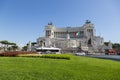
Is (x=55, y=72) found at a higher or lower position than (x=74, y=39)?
lower

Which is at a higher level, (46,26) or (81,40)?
(46,26)

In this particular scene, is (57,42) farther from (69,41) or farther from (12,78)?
(12,78)

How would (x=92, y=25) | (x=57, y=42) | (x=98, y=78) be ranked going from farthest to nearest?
(x=92, y=25) → (x=57, y=42) → (x=98, y=78)

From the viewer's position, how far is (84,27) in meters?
130

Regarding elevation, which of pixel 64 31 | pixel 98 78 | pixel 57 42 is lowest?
pixel 98 78

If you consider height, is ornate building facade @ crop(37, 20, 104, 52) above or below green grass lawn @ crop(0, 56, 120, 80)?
above

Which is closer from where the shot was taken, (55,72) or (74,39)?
(55,72)

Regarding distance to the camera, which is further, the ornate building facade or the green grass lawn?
the ornate building facade

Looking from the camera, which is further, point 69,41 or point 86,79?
point 69,41

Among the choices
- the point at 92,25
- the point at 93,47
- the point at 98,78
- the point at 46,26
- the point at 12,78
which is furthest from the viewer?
the point at 46,26

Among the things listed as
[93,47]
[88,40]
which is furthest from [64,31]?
[93,47]

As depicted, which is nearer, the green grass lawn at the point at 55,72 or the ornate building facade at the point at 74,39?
the green grass lawn at the point at 55,72

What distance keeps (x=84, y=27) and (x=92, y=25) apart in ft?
21.4

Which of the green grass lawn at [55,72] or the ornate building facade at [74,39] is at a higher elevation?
the ornate building facade at [74,39]
